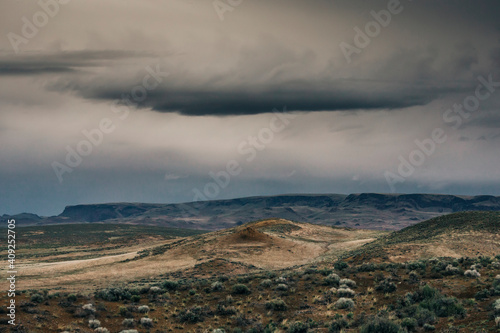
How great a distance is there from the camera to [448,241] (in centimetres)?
6047

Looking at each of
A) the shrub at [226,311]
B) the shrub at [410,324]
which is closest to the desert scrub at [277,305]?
the shrub at [226,311]

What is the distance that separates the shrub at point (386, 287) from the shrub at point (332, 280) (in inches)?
135

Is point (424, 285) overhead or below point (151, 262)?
overhead

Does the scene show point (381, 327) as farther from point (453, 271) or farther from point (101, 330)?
point (101, 330)

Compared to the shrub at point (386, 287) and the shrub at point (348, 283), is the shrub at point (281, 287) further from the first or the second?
the shrub at point (386, 287)

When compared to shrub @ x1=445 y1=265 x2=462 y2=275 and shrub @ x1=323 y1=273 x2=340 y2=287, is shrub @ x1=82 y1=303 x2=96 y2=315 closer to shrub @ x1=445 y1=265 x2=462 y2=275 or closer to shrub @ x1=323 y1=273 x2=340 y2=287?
shrub @ x1=323 y1=273 x2=340 y2=287

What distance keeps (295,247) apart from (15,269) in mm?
49041

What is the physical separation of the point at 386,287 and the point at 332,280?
15.1 feet

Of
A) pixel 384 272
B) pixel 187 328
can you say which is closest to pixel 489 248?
pixel 384 272

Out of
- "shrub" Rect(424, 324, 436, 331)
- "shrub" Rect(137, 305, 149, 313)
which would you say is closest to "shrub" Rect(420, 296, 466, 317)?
"shrub" Rect(424, 324, 436, 331)

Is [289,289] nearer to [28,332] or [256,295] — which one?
[256,295]

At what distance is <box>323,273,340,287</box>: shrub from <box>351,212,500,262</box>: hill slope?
40.6 feet

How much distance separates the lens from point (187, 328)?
1145 inches

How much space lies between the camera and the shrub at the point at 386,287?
106ft
